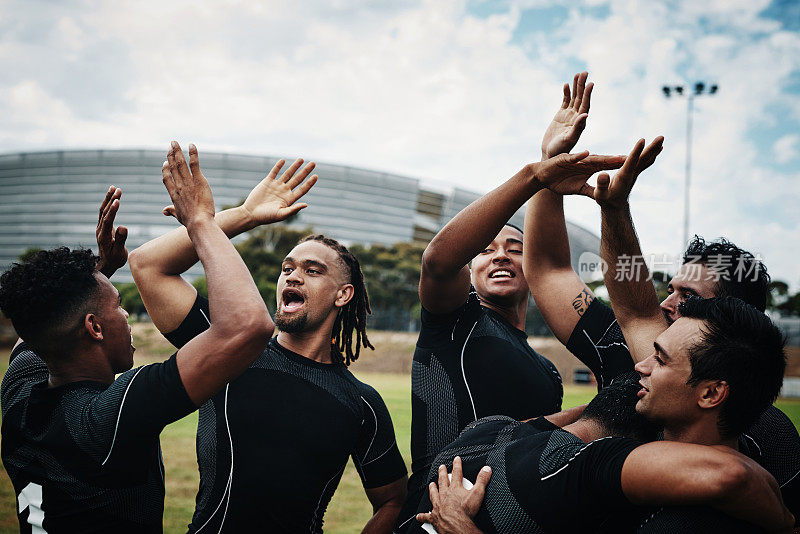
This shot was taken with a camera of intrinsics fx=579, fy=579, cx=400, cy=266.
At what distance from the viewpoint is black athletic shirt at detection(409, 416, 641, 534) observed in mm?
2018

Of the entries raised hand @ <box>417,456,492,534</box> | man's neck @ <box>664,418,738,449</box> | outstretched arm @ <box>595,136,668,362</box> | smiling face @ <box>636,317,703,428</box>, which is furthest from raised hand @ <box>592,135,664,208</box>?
raised hand @ <box>417,456,492,534</box>

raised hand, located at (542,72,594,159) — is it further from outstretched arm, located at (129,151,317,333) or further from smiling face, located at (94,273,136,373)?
smiling face, located at (94,273,136,373)

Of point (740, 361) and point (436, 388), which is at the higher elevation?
point (740, 361)

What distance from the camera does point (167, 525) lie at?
6.64 m

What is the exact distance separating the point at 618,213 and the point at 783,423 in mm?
1505

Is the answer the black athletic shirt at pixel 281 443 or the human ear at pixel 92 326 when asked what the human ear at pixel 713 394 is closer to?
the black athletic shirt at pixel 281 443

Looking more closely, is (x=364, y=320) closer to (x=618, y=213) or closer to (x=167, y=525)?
(x=618, y=213)

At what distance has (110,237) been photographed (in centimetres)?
327

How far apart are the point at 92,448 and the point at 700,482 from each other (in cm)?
228

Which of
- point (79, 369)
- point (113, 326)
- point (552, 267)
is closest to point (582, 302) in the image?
point (552, 267)

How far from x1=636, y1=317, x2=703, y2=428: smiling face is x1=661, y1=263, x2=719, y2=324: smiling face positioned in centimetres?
111

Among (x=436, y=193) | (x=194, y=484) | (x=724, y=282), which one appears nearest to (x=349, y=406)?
(x=724, y=282)

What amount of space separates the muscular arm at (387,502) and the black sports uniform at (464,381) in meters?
0.21

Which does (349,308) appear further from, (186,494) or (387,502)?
(186,494)
